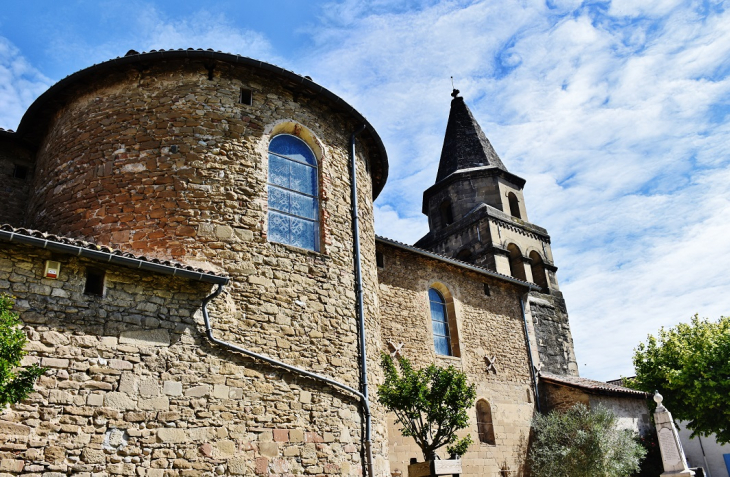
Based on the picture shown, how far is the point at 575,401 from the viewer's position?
53.0 ft

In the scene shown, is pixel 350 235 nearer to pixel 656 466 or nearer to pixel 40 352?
pixel 40 352

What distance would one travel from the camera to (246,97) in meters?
10.3

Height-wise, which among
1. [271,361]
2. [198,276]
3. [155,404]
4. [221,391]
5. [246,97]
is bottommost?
[155,404]

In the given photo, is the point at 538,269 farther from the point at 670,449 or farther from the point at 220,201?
the point at 220,201

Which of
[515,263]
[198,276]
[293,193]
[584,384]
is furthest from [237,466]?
[515,263]

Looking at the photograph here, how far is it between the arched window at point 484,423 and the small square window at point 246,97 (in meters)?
9.84

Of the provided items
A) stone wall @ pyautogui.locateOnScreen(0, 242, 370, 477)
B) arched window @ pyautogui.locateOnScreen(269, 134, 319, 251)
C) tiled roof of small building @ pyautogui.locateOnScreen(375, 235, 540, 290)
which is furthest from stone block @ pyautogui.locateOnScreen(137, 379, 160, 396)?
tiled roof of small building @ pyautogui.locateOnScreen(375, 235, 540, 290)

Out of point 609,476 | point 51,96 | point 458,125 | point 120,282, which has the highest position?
point 458,125

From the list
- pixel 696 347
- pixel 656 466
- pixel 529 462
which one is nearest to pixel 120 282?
pixel 529 462

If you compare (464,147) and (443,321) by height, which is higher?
(464,147)

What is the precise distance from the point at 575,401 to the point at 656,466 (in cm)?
306

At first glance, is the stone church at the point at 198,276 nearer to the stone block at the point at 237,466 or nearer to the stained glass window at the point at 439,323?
the stone block at the point at 237,466

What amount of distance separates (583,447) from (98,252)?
41.6 ft

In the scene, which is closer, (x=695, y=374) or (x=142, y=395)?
(x=142, y=395)
